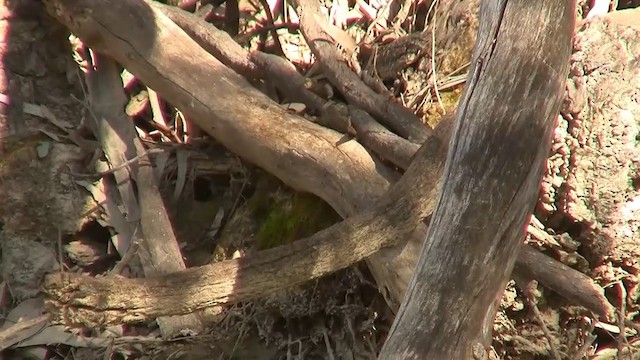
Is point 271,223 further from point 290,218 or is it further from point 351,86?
point 351,86

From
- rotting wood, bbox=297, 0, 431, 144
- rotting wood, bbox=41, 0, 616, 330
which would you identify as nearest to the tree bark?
rotting wood, bbox=41, 0, 616, 330

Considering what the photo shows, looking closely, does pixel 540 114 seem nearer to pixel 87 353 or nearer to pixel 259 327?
pixel 259 327

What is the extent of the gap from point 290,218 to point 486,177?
4.47ft

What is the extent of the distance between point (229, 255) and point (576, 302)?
1.35 metres

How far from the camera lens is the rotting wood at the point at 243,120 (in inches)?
107

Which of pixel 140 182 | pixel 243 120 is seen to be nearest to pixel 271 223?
pixel 243 120

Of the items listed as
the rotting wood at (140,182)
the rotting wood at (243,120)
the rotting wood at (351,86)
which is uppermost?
the rotting wood at (351,86)

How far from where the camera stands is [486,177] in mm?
1850

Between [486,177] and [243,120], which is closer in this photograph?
[486,177]

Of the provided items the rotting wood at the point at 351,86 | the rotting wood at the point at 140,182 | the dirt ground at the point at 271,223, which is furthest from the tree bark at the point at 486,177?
the rotting wood at the point at 140,182

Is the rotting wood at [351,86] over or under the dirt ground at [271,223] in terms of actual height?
over

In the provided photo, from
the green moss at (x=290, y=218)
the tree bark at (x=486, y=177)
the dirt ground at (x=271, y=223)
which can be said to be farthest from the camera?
the green moss at (x=290, y=218)

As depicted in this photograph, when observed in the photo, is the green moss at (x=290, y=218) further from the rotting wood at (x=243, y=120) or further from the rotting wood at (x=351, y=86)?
the rotting wood at (x=351, y=86)

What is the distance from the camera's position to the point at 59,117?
3398 mm
